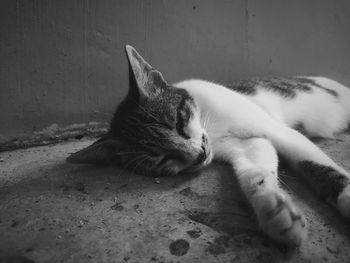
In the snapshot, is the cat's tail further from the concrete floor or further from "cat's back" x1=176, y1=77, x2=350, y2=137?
"cat's back" x1=176, y1=77, x2=350, y2=137

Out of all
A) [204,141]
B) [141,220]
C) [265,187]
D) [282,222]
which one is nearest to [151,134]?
[204,141]

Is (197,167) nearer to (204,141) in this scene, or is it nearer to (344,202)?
(204,141)

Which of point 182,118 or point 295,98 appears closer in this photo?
point 182,118

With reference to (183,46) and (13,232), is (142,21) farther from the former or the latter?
(13,232)

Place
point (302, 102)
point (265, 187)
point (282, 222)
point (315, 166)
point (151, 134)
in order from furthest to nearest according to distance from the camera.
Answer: point (302, 102) < point (151, 134) < point (315, 166) < point (265, 187) < point (282, 222)

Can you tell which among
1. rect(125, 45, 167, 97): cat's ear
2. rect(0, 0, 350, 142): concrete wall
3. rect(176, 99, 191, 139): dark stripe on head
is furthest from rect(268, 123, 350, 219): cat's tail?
rect(0, 0, 350, 142): concrete wall

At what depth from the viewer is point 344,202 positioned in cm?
133

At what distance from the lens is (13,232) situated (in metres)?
1.33

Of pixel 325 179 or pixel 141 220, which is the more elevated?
pixel 325 179

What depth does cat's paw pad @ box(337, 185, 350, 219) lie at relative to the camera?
131cm

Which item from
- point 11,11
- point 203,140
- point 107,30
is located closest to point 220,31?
point 107,30

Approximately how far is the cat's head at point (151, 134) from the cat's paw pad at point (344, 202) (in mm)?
714

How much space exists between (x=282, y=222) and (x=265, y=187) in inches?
10.7

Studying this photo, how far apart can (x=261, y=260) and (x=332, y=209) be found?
0.53 meters
